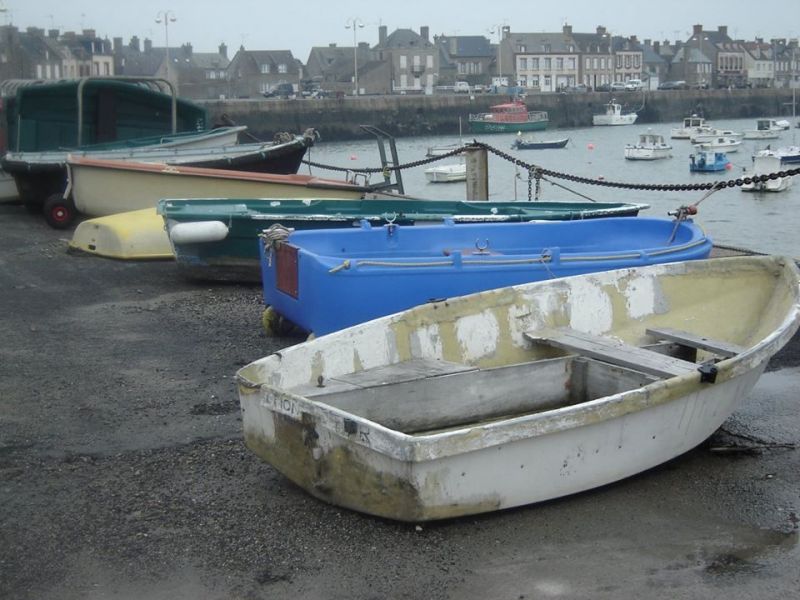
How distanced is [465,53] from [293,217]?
12864 centimetres

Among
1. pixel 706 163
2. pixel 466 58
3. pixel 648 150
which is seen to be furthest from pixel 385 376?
pixel 466 58

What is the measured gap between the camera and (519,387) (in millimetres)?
5430

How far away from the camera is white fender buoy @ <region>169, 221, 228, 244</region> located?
9398 mm

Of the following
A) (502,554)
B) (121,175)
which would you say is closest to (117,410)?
(502,554)

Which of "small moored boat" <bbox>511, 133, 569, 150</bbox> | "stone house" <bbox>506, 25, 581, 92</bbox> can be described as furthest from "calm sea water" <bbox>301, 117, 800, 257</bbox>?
"stone house" <bbox>506, 25, 581, 92</bbox>

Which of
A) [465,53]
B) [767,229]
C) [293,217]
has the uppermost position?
[465,53]

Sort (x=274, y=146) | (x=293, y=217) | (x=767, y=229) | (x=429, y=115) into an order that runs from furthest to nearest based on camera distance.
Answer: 1. (x=429, y=115)
2. (x=767, y=229)
3. (x=274, y=146)
4. (x=293, y=217)

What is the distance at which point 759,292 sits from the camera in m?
6.57

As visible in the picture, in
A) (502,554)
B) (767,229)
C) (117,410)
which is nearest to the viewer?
(502,554)

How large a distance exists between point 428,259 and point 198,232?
2805mm

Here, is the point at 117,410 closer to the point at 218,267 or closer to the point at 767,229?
the point at 218,267

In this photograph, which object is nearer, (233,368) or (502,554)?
(502,554)

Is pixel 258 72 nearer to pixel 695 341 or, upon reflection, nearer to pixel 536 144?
pixel 536 144

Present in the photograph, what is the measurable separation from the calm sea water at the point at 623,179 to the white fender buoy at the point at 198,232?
518 cm
